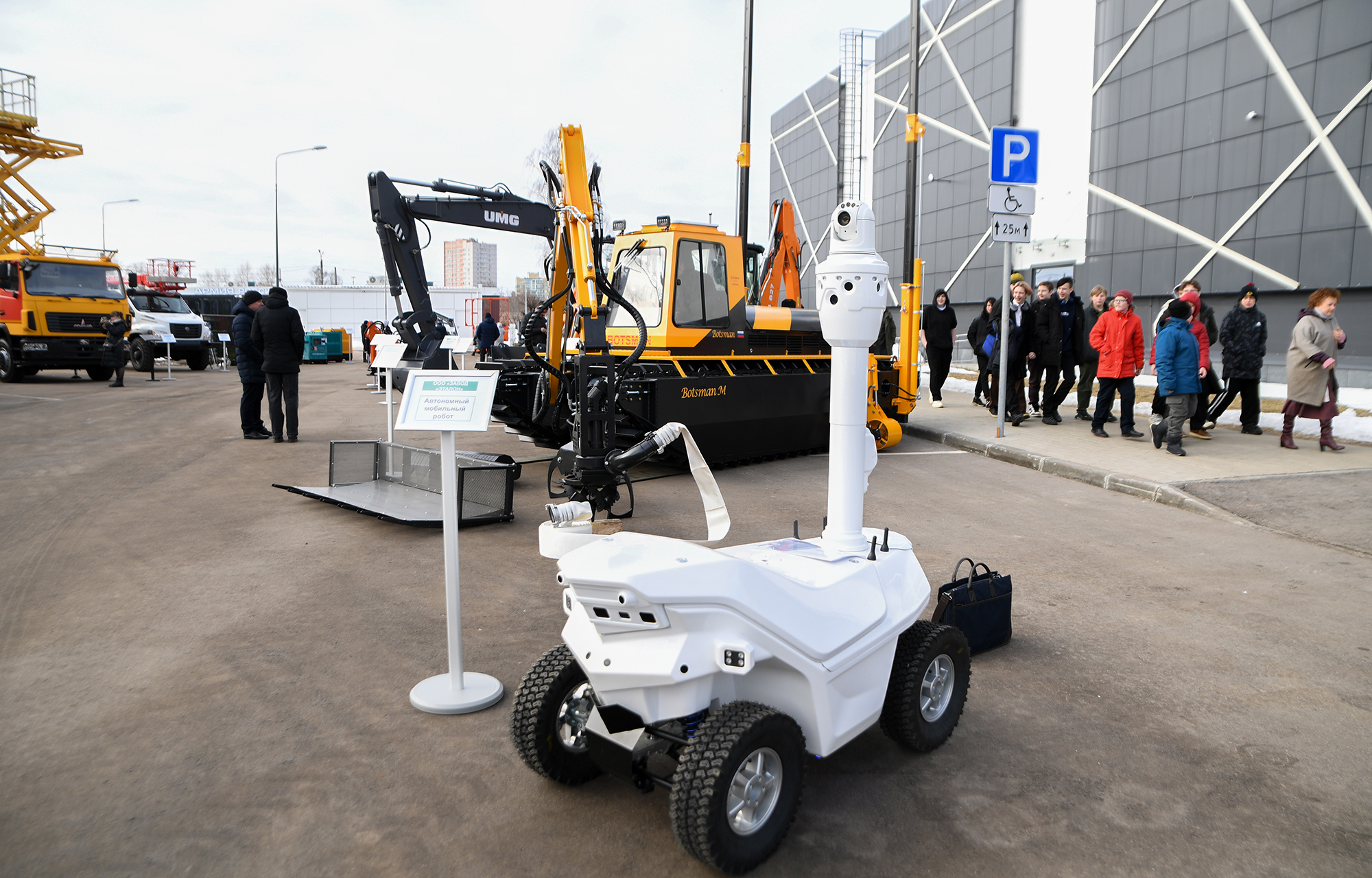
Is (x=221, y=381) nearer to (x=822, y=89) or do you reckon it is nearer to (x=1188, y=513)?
(x=1188, y=513)

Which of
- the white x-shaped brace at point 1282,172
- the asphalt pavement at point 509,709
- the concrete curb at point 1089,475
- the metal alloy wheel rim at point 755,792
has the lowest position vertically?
the asphalt pavement at point 509,709

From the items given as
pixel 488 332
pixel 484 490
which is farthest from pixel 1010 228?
pixel 488 332

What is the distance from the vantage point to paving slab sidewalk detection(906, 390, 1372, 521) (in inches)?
317

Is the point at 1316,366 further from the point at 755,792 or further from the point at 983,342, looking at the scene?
the point at 755,792

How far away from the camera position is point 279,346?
A: 1104 cm

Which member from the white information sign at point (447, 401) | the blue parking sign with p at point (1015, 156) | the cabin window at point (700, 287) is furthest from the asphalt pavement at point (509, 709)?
the blue parking sign with p at point (1015, 156)

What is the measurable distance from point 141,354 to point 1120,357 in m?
26.9

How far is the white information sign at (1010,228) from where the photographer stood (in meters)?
10.6

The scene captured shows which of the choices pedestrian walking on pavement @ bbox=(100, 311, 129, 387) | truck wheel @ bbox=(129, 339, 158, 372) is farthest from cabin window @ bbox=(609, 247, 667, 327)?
truck wheel @ bbox=(129, 339, 158, 372)

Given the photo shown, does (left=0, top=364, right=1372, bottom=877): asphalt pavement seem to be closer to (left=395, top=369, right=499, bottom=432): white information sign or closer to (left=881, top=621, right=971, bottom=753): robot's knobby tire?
(left=881, top=621, right=971, bottom=753): robot's knobby tire

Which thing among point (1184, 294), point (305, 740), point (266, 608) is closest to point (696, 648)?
point (305, 740)

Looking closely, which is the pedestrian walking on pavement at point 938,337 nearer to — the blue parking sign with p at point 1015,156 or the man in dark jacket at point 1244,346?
the blue parking sign with p at point 1015,156

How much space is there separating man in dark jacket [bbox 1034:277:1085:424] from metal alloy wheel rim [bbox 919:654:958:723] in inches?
398

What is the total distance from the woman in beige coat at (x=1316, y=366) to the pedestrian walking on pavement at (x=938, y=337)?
5880 millimetres
